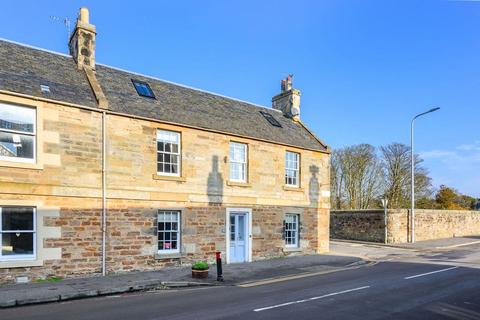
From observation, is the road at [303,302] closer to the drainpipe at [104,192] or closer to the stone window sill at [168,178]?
the drainpipe at [104,192]

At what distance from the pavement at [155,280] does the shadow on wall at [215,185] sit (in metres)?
2.80

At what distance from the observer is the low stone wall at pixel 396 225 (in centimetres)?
2808

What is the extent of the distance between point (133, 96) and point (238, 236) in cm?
755

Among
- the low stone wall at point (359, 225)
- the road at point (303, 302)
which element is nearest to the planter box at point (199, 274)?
the road at point (303, 302)

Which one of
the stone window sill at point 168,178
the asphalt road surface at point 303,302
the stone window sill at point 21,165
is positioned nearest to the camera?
the asphalt road surface at point 303,302

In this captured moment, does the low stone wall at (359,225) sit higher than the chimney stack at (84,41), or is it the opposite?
the chimney stack at (84,41)

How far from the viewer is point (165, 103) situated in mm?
17203

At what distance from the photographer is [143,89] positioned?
56.9 ft

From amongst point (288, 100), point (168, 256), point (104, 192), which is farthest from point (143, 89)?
point (288, 100)

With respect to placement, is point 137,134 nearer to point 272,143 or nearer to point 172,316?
point 272,143

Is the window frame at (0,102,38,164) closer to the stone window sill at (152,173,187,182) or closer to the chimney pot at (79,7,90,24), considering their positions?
the stone window sill at (152,173,187,182)

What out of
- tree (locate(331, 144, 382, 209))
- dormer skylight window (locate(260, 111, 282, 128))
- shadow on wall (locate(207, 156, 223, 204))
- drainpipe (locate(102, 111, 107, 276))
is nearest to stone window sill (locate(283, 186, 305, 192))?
dormer skylight window (locate(260, 111, 282, 128))

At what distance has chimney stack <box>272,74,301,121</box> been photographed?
79.6ft

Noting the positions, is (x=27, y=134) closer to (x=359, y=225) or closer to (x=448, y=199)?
(x=359, y=225)
